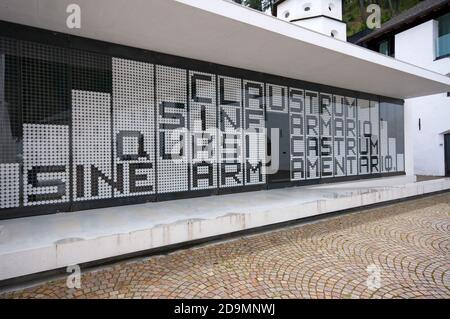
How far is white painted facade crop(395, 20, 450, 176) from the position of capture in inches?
531

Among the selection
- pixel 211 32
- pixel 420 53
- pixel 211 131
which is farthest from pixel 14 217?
pixel 420 53

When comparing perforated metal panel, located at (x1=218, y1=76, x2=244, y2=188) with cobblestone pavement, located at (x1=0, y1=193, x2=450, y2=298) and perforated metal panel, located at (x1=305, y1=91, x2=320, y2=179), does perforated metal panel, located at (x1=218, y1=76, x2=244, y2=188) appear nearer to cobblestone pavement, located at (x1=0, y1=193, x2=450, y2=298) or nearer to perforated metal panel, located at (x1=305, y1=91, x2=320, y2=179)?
cobblestone pavement, located at (x1=0, y1=193, x2=450, y2=298)

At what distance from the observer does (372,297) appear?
9.32 feet

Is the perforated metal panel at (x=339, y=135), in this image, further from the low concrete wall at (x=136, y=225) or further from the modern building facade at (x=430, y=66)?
the modern building facade at (x=430, y=66)

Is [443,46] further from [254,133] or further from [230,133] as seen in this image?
[230,133]

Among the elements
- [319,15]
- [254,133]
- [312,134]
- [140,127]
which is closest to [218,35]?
[140,127]

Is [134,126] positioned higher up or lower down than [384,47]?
lower down

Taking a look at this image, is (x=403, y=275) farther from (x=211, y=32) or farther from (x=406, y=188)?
(x=406, y=188)

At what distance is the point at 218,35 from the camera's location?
511 cm

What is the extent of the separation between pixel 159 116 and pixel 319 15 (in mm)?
14761

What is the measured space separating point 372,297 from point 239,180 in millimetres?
4521

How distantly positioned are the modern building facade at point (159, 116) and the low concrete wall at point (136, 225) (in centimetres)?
55

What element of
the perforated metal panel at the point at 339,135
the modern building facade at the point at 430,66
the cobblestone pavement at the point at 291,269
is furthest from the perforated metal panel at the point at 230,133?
the modern building facade at the point at 430,66

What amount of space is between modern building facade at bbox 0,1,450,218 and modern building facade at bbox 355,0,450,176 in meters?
5.83
